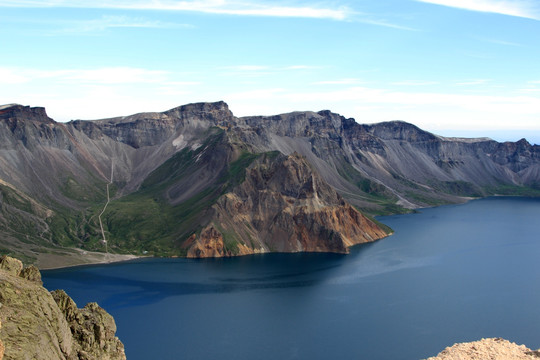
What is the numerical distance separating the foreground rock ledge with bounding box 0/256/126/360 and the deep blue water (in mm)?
47066

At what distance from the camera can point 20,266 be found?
52.0 metres

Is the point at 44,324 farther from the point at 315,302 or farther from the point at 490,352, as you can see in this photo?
the point at 315,302

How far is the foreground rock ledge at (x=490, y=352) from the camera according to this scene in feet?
246

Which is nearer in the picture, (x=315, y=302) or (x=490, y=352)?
(x=490, y=352)

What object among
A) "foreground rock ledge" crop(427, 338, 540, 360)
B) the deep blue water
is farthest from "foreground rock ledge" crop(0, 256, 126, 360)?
the deep blue water

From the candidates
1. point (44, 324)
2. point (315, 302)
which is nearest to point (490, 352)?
point (315, 302)

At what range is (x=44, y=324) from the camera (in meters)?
43.8

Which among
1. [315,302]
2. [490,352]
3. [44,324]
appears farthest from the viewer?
[315,302]

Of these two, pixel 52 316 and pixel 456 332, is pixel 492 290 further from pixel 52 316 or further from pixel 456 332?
pixel 52 316

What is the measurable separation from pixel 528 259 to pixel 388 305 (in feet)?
259

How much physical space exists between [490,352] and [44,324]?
6204 cm

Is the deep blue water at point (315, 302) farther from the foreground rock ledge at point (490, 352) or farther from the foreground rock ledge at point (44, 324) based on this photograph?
the foreground rock ledge at point (44, 324)

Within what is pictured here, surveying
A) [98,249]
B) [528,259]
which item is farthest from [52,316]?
[528,259]

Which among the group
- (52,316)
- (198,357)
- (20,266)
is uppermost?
(20,266)
